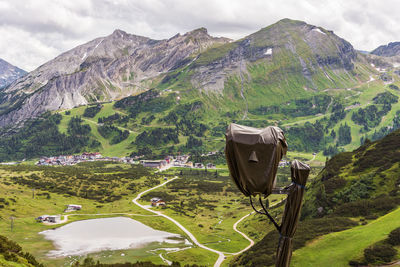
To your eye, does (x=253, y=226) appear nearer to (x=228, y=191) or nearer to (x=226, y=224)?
(x=226, y=224)

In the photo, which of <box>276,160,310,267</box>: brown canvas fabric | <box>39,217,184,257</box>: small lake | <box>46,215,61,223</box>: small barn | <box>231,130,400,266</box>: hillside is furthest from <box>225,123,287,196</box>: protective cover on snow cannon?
<box>46,215,61,223</box>: small barn

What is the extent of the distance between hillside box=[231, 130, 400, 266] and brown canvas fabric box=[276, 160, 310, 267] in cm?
2556

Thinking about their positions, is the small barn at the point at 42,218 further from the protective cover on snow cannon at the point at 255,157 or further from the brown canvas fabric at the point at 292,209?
the protective cover on snow cannon at the point at 255,157

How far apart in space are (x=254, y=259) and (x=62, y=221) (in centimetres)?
6041

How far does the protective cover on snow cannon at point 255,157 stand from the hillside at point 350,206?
2805 cm

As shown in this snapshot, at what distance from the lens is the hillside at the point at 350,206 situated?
1436 inches

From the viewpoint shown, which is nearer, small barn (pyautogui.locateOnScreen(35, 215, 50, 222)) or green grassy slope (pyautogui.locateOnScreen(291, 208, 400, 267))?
green grassy slope (pyautogui.locateOnScreen(291, 208, 400, 267))

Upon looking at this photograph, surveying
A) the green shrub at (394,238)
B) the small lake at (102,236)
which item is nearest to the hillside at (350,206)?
the green shrub at (394,238)

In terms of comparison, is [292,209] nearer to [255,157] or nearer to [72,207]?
[255,157]

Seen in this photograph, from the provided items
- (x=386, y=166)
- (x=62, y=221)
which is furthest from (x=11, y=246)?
(x=386, y=166)

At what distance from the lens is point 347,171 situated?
73.2 m

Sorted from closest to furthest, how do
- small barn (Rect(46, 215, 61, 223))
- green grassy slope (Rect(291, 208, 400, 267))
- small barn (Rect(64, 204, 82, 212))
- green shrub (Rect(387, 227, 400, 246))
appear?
green shrub (Rect(387, 227, 400, 246))
green grassy slope (Rect(291, 208, 400, 267))
small barn (Rect(46, 215, 61, 223))
small barn (Rect(64, 204, 82, 212))

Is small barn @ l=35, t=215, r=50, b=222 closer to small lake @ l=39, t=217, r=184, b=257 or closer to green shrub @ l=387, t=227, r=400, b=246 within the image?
small lake @ l=39, t=217, r=184, b=257

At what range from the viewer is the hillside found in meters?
36.5
